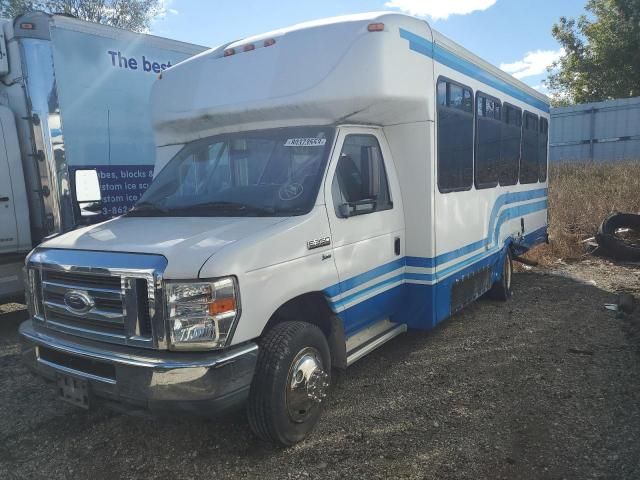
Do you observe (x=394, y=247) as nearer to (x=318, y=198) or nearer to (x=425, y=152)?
(x=425, y=152)

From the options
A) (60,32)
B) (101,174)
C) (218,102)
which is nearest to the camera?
(218,102)

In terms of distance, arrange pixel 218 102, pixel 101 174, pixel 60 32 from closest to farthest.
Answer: pixel 218 102 → pixel 60 32 → pixel 101 174

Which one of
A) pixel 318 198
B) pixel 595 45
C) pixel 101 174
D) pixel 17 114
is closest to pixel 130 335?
pixel 318 198

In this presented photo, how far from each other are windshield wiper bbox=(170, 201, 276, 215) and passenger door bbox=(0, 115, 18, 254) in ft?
11.0

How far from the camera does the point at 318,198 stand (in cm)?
371

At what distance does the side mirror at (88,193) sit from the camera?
6.19 meters

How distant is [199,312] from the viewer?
292cm

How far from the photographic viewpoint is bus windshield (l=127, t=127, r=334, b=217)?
12.3 ft

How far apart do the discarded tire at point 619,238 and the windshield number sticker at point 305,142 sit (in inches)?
307

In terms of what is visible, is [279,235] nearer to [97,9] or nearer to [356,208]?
[356,208]

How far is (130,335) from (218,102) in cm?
228

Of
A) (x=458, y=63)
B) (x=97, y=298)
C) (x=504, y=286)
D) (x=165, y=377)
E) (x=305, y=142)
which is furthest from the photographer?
(x=504, y=286)

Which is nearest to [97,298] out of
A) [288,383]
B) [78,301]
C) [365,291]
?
[78,301]

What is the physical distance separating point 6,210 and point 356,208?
4.54m
